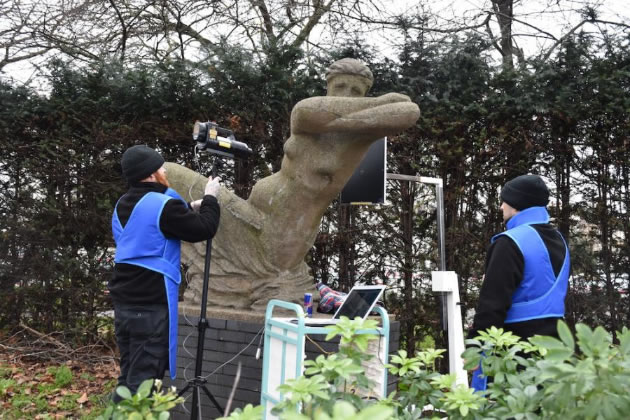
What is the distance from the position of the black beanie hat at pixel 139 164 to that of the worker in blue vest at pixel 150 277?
0.11 metres

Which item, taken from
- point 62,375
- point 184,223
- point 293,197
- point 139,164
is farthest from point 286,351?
point 62,375

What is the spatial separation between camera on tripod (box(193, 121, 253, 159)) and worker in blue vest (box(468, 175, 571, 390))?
157 centimetres

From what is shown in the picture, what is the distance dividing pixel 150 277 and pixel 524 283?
1.80m

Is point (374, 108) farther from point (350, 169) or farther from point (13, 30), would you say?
point (13, 30)

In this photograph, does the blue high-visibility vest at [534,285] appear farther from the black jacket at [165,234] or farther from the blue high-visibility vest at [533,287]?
the black jacket at [165,234]

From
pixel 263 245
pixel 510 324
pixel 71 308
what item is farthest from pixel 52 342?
pixel 510 324

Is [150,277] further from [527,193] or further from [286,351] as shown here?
[527,193]

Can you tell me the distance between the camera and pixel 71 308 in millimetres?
6141

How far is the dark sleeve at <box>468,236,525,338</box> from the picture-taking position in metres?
2.63

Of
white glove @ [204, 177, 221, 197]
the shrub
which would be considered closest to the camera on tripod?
white glove @ [204, 177, 221, 197]

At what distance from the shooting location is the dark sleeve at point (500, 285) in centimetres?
263

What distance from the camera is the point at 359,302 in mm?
3303

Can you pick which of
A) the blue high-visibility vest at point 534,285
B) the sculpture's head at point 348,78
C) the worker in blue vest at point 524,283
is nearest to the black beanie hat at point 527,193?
the worker in blue vest at point 524,283

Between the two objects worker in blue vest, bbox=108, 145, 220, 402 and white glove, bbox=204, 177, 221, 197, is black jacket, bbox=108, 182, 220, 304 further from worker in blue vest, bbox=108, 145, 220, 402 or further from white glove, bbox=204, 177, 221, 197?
white glove, bbox=204, 177, 221, 197
